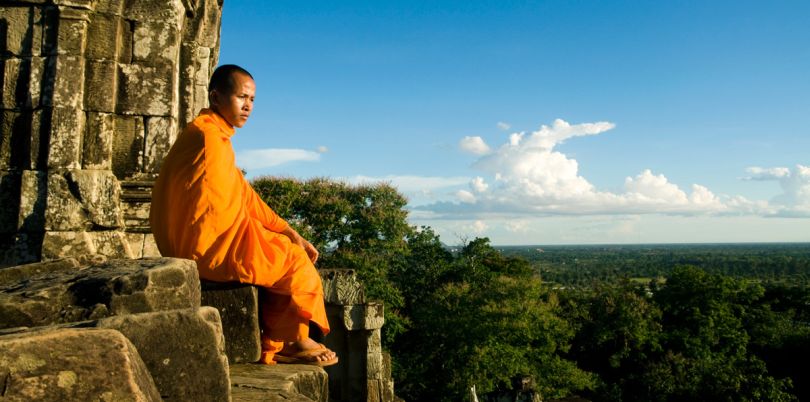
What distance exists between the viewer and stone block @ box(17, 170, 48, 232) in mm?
4266

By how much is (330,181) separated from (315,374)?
20524 mm

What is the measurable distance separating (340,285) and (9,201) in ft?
8.78

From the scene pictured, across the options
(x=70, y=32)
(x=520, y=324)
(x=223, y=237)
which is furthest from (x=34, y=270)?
(x=520, y=324)

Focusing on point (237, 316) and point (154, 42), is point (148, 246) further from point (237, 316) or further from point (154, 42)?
point (237, 316)

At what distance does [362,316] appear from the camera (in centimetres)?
625

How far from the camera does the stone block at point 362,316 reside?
A: 6180mm

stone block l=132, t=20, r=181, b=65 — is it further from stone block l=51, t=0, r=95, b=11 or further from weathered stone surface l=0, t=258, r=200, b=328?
weathered stone surface l=0, t=258, r=200, b=328

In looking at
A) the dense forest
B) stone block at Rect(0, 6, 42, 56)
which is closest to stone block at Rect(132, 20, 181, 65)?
stone block at Rect(0, 6, 42, 56)

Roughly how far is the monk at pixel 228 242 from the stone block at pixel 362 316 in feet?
9.25

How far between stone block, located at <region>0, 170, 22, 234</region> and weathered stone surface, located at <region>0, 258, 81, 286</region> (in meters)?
1.67

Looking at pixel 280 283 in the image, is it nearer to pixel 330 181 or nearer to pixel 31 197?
pixel 31 197

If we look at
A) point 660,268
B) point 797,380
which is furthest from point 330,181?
point 660,268

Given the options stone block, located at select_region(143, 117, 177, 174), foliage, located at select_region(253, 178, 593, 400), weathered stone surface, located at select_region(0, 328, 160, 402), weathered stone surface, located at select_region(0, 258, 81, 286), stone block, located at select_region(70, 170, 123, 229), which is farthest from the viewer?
foliage, located at select_region(253, 178, 593, 400)

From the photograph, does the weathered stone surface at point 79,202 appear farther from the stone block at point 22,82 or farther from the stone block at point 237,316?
the stone block at point 237,316
